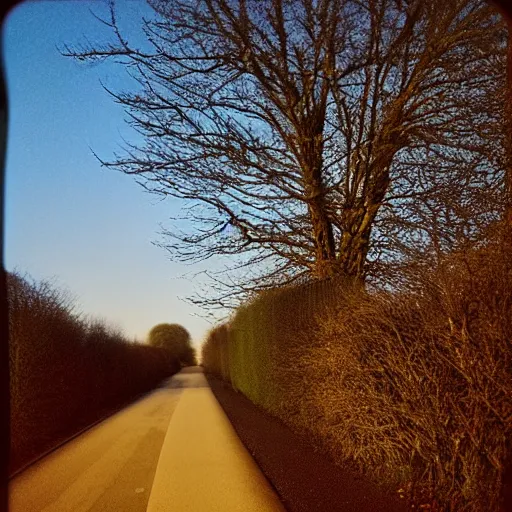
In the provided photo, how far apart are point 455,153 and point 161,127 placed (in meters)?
4.67

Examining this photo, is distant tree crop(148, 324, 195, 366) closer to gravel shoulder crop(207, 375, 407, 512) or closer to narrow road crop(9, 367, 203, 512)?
narrow road crop(9, 367, 203, 512)

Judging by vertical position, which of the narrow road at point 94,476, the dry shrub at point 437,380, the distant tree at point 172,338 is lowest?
the narrow road at point 94,476

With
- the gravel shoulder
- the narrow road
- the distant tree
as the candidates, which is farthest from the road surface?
the distant tree

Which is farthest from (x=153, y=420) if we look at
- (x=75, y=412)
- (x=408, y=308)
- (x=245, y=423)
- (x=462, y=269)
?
(x=462, y=269)

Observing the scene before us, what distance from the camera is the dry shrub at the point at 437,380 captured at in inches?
161

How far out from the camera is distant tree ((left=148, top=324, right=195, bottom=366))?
53053 millimetres

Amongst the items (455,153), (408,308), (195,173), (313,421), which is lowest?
(313,421)

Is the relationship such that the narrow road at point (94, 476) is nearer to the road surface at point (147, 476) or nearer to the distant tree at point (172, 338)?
the road surface at point (147, 476)

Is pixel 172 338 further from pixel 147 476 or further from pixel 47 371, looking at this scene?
pixel 147 476

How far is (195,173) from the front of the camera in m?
9.85

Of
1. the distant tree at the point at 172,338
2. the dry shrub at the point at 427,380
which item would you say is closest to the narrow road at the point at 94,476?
the dry shrub at the point at 427,380

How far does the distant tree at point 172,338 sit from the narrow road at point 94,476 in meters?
40.3

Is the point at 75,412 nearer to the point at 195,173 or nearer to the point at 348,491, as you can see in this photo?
the point at 195,173

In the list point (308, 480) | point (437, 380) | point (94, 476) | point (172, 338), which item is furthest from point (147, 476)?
point (172, 338)
